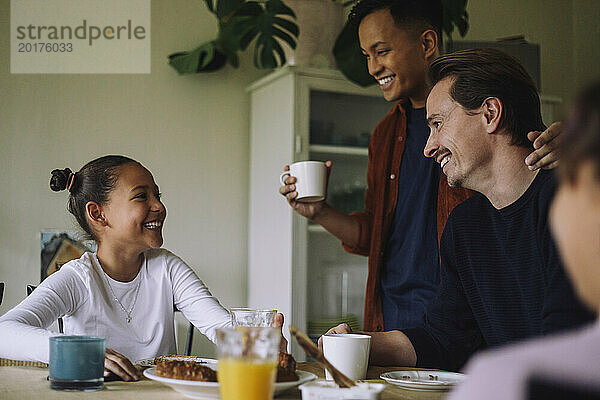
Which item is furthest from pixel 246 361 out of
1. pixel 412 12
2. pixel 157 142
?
pixel 157 142

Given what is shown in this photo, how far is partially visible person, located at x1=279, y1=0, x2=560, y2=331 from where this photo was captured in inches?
82.4

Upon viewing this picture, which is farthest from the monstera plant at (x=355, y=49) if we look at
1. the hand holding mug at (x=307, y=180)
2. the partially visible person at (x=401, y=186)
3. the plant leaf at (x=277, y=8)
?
the hand holding mug at (x=307, y=180)

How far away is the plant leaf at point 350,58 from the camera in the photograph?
2.92 meters

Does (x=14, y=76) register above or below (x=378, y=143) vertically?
above

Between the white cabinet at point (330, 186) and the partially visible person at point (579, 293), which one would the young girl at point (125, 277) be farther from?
the partially visible person at point (579, 293)

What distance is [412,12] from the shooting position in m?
2.24

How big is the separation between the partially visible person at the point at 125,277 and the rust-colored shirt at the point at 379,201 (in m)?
0.58

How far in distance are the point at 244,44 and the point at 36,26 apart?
928 millimetres

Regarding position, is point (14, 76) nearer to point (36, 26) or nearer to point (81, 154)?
point (36, 26)

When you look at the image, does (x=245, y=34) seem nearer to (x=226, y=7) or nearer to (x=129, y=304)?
(x=226, y=7)

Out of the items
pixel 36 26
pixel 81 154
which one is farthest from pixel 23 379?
pixel 36 26

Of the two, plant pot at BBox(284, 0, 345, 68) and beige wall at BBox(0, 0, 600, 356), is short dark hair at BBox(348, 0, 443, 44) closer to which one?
plant pot at BBox(284, 0, 345, 68)

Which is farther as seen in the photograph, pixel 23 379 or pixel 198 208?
pixel 198 208

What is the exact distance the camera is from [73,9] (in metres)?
3.15
